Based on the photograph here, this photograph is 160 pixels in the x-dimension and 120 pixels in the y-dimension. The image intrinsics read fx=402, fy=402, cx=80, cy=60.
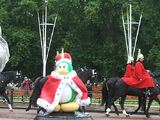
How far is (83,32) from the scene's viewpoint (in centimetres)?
4041

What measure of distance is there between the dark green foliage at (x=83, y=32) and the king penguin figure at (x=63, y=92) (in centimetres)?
2820

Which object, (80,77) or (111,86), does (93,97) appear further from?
(80,77)

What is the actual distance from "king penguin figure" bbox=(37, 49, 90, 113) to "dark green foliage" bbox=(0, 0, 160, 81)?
28.2 meters

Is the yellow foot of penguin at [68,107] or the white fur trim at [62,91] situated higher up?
the white fur trim at [62,91]

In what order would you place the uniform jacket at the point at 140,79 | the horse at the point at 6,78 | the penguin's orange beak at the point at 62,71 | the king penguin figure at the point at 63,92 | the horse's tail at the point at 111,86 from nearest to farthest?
the king penguin figure at the point at 63,92
the penguin's orange beak at the point at 62,71
the uniform jacket at the point at 140,79
the horse's tail at the point at 111,86
the horse at the point at 6,78

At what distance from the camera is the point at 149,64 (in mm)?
37031

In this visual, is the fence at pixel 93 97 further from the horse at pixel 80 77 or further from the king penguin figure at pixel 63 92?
the king penguin figure at pixel 63 92

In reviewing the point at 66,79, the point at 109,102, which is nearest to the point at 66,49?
the point at 109,102

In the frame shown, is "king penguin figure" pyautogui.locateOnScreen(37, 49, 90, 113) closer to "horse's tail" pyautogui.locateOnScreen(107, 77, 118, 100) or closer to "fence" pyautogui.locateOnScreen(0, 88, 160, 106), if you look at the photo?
"horse's tail" pyautogui.locateOnScreen(107, 77, 118, 100)

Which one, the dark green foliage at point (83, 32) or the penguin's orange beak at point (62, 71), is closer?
the penguin's orange beak at point (62, 71)

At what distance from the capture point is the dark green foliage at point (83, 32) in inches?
1463

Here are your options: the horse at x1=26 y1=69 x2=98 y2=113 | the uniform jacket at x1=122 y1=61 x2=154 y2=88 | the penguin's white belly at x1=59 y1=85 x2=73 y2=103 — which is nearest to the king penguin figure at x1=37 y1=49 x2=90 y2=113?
the penguin's white belly at x1=59 y1=85 x2=73 y2=103

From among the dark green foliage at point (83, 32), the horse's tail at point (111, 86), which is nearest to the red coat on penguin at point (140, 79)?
the horse's tail at point (111, 86)

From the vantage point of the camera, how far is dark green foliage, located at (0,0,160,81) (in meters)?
37.2
